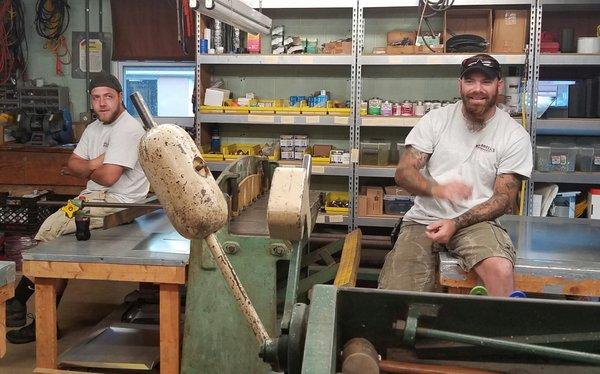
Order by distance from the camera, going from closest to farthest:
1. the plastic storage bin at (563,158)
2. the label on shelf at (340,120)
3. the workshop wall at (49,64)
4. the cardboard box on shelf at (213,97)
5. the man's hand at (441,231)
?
the man's hand at (441,231) → the plastic storage bin at (563,158) → the label on shelf at (340,120) → the cardboard box on shelf at (213,97) → the workshop wall at (49,64)

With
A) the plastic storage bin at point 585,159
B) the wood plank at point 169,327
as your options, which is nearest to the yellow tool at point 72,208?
the wood plank at point 169,327

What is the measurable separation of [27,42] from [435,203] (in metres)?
4.62

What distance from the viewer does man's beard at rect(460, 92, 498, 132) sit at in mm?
2729

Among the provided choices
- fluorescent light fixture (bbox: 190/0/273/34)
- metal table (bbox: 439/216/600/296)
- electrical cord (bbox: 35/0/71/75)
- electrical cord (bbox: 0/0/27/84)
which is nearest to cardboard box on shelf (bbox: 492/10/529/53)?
fluorescent light fixture (bbox: 190/0/273/34)

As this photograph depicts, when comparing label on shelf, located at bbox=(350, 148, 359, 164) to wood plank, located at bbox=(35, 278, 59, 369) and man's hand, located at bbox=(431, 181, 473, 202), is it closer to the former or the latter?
man's hand, located at bbox=(431, 181, 473, 202)

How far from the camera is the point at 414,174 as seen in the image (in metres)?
2.75

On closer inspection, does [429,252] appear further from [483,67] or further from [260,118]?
[260,118]

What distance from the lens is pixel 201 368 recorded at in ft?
8.63

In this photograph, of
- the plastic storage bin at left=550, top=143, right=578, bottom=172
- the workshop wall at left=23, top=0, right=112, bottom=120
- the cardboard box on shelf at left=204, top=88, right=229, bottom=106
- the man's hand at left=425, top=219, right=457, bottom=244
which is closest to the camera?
the man's hand at left=425, top=219, right=457, bottom=244

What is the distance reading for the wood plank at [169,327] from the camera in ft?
8.75

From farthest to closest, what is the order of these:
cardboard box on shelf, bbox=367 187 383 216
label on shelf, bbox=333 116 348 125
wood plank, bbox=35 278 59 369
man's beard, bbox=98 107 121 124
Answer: cardboard box on shelf, bbox=367 187 383 216
label on shelf, bbox=333 116 348 125
man's beard, bbox=98 107 121 124
wood plank, bbox=35 278 59 369

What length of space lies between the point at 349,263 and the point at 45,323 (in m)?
1.49

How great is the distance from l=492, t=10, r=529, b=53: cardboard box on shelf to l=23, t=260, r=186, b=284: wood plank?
3044 mm

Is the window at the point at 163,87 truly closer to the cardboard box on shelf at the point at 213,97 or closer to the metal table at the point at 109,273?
the cardboard box on shelf at the point at 213,97
